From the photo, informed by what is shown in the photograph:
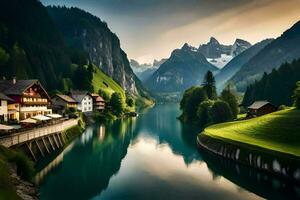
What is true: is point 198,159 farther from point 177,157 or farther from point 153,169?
point 153,169

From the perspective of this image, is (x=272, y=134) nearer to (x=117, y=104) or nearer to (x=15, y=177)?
(x=15, y=177)

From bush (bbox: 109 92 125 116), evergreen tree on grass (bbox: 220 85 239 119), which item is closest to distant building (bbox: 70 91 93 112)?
bush (bbox: 109 92 125 116)

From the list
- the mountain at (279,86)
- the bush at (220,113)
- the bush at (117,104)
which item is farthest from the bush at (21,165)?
the bush at (117,104)

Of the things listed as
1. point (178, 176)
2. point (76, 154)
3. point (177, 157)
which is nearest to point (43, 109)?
point (76, 154)

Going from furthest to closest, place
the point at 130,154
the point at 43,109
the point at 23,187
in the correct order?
the point at 43,109 → the point at 130,154 → the point at 23,187

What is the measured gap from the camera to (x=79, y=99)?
169625 mm

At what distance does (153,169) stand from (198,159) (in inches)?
606

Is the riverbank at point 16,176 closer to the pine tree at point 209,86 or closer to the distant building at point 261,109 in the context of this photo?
the distant building at point 261,109

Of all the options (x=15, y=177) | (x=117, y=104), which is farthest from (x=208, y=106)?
(x=15, y=177)

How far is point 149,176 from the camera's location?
212ft

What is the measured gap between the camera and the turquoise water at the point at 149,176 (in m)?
53.0

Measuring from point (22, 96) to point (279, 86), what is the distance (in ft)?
431

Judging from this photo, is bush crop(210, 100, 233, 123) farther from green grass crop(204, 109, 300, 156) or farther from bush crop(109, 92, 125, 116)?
bush crop(109, 92, 125, 116)

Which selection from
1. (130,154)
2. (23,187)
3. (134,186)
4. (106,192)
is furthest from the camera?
(130,154)
